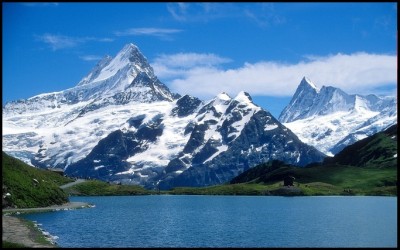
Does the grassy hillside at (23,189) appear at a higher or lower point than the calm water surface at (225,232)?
higher

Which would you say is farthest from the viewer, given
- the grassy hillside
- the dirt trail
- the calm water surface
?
the grassy hillside

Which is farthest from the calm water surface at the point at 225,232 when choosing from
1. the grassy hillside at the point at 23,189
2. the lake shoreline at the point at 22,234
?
the grassy hillside at the point at 23,189

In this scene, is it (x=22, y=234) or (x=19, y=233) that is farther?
(x=19, y=233)

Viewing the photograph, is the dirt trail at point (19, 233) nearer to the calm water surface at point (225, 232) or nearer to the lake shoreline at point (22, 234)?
the lake shoreline at point (22, 234)

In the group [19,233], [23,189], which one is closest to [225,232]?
[19,233]

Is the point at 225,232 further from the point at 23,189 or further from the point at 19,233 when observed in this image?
the point at 23,189

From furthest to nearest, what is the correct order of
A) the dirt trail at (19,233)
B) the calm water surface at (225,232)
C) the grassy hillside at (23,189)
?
the grassy hillside at (23,189) < the calm water surface at (225,232) < the dirt trail at (19,233)

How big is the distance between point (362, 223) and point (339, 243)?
34.3 metres

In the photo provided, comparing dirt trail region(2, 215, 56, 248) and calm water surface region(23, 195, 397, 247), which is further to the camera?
calm water surface region(23, 195, 397, 247)

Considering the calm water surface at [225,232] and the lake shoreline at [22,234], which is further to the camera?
the calm water surface at [225,232]

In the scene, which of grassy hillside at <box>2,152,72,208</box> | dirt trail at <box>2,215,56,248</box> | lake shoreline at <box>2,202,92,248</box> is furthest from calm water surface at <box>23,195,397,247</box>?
grassy hillside at <box>2,152,72,208</box>

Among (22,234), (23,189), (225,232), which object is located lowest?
(225,232)

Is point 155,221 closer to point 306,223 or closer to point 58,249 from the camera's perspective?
point 306,223

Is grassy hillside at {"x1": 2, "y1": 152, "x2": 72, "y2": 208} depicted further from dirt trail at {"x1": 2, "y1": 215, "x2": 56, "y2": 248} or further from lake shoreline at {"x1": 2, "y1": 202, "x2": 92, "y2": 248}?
dirt trail at {"x1": 2, "y1": 215, "x2": 56, "y2": 248}
